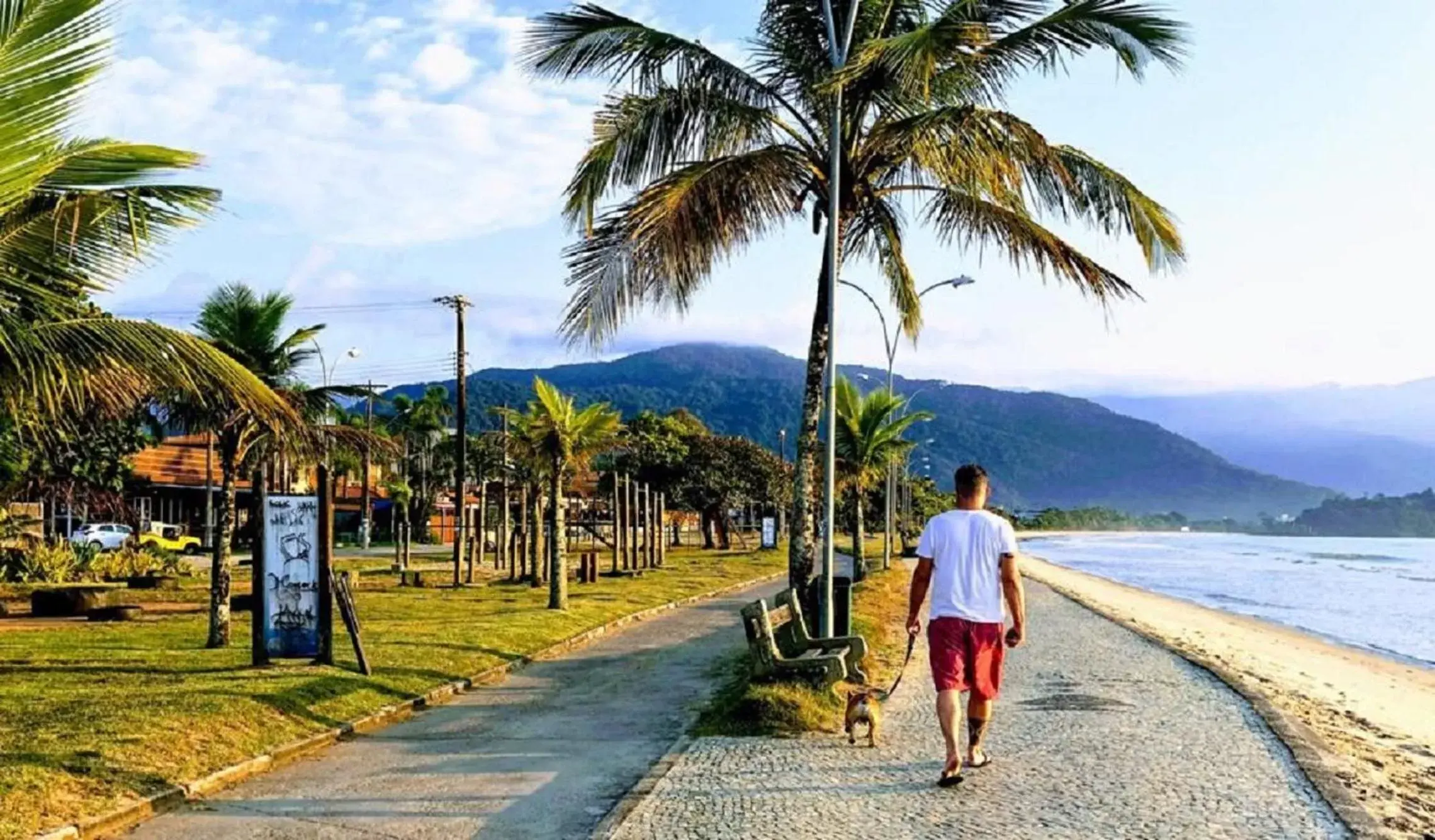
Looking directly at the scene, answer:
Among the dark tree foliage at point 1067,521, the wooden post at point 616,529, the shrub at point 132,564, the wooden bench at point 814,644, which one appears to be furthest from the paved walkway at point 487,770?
the dark tree foliage at point 1067,521

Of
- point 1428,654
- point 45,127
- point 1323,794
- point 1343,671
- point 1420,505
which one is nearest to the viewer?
point 45,127

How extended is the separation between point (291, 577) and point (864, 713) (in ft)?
22.4

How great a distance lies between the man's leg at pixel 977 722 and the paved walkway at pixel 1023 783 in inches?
4.1

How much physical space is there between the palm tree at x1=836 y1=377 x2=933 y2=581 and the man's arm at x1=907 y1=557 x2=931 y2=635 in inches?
838

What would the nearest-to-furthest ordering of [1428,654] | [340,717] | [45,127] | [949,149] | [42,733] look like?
[45,127], [42,733], [340,717], [949,149], [1428,654]

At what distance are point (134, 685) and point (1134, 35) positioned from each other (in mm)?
10408

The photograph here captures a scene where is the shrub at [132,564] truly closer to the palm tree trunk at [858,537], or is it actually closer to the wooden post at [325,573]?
the palm tree trunk at [858,537]

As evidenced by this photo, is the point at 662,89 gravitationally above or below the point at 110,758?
above

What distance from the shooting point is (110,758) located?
7.89 metres

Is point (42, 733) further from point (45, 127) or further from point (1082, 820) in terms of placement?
point (1082, 820)

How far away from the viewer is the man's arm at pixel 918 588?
7.53 meters

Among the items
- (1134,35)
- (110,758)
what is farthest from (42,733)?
(1134,35)

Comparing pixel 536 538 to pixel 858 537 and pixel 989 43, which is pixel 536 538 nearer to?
pixel 858 537

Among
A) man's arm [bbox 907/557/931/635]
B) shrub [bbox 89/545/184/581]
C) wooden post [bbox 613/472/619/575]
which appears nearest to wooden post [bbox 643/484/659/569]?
wooden post [bbox 613/472/619/575]
